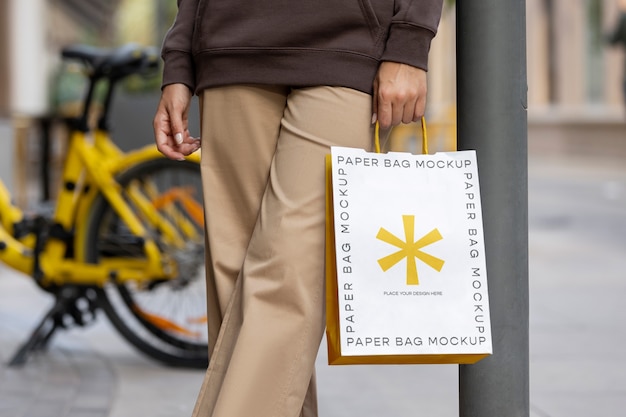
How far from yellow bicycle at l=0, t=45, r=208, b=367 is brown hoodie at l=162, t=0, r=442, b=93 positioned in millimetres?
2064

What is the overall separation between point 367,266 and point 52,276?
8.19 ft

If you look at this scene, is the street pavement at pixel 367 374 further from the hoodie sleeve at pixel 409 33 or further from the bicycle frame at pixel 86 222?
the hoodie sleeve at pixel 409 33

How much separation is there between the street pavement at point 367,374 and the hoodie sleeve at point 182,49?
1538 mm

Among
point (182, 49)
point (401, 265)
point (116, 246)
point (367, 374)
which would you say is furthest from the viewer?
point (116, 246)

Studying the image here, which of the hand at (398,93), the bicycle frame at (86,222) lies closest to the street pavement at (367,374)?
the bicycle frame at (86,222)

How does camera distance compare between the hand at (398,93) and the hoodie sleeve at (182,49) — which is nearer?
the hand at (398,93)

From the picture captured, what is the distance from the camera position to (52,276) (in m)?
4.46

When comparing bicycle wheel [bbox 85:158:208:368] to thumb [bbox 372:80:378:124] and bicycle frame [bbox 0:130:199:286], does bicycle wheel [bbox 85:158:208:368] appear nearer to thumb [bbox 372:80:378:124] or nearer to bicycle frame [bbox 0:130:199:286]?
bicycle frame [bbox 0:130:199:286]

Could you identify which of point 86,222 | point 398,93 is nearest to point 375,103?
point 398,93

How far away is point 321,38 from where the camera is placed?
232 centimetres

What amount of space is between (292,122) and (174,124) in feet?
1.07

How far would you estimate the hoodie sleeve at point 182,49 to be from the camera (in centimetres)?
253

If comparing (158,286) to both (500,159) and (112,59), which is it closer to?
(112,59)

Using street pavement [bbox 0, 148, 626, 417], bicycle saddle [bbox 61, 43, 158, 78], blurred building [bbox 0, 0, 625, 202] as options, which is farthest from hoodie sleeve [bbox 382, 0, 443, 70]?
blurred building [bbox 0, 0, 625, 202]
